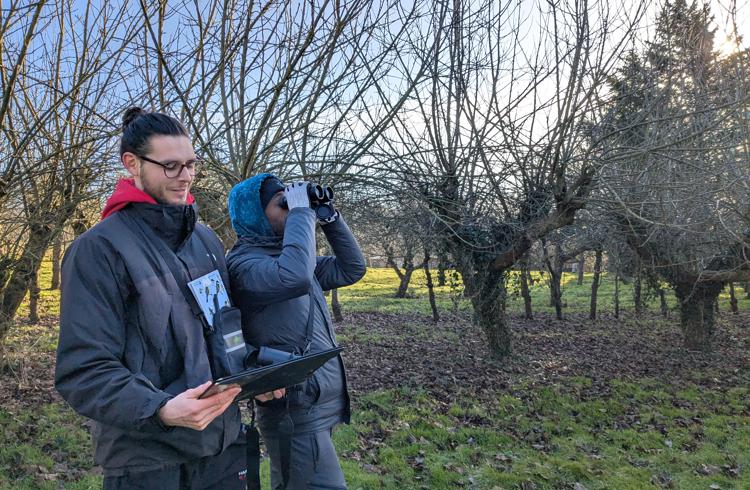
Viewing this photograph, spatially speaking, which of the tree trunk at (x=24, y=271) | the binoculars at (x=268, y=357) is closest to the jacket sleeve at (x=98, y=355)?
the binoculars at (x=268, y=357)

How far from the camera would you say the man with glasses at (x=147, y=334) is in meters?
1.42

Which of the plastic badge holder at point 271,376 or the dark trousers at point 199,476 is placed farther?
the dark trousers at point 199,476

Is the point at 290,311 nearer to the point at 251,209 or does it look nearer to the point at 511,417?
the point at 251,209

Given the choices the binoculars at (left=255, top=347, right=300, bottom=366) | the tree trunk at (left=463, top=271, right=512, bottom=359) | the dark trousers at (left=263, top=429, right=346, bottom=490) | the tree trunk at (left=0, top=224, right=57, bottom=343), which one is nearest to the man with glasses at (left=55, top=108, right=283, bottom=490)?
the binoculars at (left=255, top=347, right=300, bottom=366)

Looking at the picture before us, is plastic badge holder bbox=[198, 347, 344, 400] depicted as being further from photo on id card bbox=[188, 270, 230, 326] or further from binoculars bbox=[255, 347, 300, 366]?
photo on id card bbox=[188, 270, 230, 326]

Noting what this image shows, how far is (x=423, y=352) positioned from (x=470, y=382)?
2480mm

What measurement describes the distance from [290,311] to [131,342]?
2.42 feet

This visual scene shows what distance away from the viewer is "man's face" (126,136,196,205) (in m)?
1.68

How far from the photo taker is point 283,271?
194cm

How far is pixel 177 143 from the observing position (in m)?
1.70

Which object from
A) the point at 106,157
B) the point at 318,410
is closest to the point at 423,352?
the point at 106,157

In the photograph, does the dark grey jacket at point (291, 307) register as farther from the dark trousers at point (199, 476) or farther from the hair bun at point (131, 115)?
the hair bun at point (131, 115)

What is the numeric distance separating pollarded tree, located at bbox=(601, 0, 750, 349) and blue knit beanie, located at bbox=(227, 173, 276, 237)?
4.19 metres

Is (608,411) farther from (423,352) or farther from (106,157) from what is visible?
(106,157)
